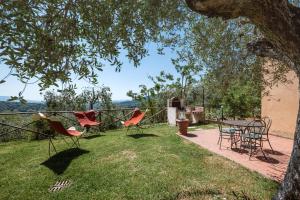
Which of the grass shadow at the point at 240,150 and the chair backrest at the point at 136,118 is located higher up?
the chair backrest at the point at 136,118

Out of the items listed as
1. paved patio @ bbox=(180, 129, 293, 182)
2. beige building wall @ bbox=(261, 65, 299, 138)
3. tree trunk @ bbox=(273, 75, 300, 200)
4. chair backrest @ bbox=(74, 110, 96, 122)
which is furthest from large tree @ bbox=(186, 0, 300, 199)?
chair backrest @ bbox=(74, 110, 96, 122)

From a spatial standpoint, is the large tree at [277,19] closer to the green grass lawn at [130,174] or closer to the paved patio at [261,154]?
the green grass lawn at [130,174]

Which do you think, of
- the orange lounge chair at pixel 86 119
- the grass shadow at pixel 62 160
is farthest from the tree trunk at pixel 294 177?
the orange lounge chair at pixel 86 119

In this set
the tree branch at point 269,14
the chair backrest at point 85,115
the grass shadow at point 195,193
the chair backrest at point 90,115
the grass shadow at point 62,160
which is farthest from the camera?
the chair backrest at point 90,115

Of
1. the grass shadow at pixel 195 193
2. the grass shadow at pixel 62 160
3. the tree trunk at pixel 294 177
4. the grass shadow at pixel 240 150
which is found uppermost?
the tree trunk at pixel 294 177

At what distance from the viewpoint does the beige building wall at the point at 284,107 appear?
30.1 feet

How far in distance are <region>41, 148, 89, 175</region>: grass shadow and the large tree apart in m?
4.90

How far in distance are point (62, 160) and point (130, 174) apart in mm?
2303

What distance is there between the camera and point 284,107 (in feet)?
31.8

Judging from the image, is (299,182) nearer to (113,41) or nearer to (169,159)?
(113,41)

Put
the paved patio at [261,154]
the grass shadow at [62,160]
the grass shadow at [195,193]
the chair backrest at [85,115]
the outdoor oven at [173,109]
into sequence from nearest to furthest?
the grass shadow at [195,193] < the paved patio at [261,154] < the grass shadow at [62,160] < the chair backrest at [85,115] < the outdoor oven at [173,109]

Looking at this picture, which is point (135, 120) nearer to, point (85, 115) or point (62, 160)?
point (85, 115)

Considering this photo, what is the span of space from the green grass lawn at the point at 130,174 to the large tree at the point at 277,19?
1.43 metres

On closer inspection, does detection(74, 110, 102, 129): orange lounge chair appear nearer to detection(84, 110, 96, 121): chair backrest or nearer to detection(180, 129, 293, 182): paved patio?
detection(84, 110, 96, 121): chair backrest
